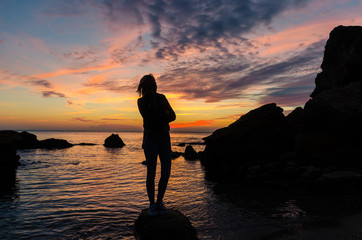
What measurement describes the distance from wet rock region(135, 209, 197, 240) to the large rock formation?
897 cm

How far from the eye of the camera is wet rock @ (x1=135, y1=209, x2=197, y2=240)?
541 centimetres

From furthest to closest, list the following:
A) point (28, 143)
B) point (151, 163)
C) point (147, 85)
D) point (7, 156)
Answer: point (28, 143) → point (7, 156) → point (151, 163) → point (147, 85)

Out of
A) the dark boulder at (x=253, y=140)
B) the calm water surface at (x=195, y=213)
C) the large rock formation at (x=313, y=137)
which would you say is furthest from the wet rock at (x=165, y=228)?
the dark boulder at (x=253, y=140)

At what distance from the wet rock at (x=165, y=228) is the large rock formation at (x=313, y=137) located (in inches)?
353

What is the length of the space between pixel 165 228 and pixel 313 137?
12618 mm

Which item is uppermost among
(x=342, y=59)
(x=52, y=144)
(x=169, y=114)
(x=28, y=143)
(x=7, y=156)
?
(x=342, y=59)

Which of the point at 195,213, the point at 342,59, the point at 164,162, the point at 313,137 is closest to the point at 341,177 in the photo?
the point at 313,137

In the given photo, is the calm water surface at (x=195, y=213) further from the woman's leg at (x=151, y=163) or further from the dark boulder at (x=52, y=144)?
the dark boulder at (x=52, y=144)

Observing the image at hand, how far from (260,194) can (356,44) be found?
14140mm

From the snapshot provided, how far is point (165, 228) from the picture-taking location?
17.8 ft

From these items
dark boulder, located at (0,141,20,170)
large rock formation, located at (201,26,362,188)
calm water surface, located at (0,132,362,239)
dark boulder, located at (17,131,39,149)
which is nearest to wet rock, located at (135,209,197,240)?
calm water surface, located at (0,132,362,239)

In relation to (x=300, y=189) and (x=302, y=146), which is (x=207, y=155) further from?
(x=300, y=189)

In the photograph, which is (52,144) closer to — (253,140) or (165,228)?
(253,140)

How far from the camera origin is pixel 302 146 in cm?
1460
